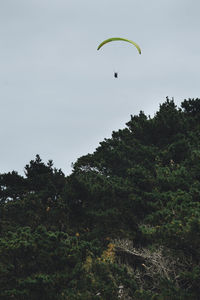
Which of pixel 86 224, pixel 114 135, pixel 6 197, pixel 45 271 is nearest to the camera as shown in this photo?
pixel 45 271

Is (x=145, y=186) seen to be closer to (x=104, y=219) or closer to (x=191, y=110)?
(x=104, y=219)

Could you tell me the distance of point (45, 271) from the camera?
34.2ft

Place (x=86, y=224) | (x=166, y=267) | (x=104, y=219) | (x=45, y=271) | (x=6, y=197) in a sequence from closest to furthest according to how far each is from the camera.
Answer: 1. (x=45, y=271)
2. (x=166, y=267)
3. (x=104, y=219)
4. (x=86, y=224)
5. (x=6, y=197)

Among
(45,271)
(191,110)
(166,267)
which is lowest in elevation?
(166,267)

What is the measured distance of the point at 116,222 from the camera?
19.7m

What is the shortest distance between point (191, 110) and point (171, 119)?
8511 mm

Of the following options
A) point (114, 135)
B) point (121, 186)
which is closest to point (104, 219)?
point (121, 186)

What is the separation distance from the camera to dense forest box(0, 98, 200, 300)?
10.4 metres

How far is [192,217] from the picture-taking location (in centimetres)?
1057

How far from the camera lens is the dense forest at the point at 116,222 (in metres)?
10.4

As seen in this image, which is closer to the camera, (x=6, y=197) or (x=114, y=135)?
(x=114, y=135)

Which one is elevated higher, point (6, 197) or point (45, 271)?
point (6, 197)

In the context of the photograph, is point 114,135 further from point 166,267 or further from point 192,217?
point 192,217

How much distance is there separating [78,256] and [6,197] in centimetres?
2406
